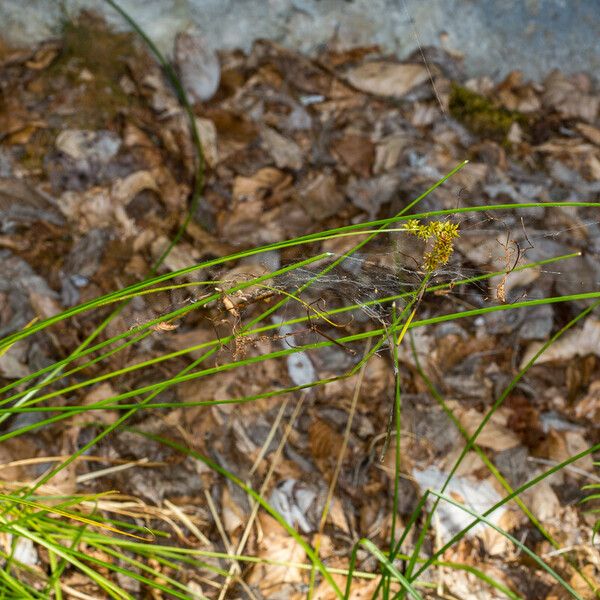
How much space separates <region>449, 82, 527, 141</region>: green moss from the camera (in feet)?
7.00

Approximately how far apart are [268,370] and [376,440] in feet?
1.08

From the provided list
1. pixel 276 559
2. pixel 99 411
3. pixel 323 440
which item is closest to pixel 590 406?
pixel 323 440

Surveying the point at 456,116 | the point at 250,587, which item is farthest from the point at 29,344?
the point at 456,116

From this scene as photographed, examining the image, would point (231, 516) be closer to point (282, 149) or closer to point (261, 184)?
point (261, 184)

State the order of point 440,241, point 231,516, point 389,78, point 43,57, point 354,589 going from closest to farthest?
1. point 440,241
2. point 354,589
3. point 231,516
4. point 43,57
5. point 389,78

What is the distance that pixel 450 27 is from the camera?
7.22 ft

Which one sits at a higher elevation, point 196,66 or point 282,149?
point 196,66

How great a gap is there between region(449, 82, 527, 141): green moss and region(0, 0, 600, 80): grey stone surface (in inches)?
4.6

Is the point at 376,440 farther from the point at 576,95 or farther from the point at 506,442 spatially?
the point at 576,95

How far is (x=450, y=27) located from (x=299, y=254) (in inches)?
56.7

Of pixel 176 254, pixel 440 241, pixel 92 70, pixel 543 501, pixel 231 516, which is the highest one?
pixel 92 70

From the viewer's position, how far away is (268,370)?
1667mm

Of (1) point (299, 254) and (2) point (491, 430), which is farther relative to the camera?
(2) point (491, 430)

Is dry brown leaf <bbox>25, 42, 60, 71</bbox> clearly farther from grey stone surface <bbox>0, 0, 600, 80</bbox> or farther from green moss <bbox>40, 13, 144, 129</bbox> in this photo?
grey stone surface <bbox>0, 0, 600, 80</bbox>
